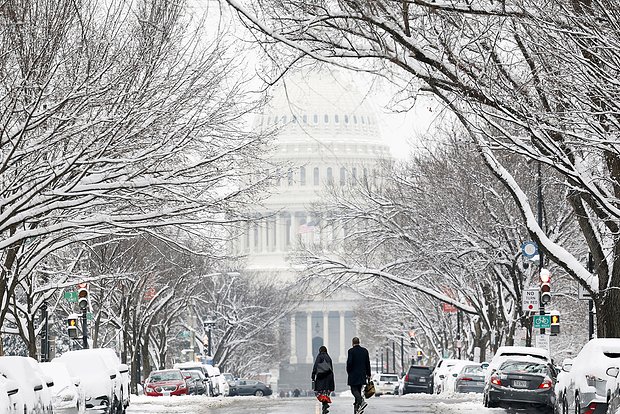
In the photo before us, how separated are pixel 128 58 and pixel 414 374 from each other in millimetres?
42208

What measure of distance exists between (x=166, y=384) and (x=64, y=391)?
88.6 ft

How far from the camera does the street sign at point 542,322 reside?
134 feet

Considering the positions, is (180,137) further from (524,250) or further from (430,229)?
(430,229)

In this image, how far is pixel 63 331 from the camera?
236ft

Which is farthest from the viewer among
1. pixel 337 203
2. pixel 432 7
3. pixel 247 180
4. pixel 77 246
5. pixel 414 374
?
pixel 414 374

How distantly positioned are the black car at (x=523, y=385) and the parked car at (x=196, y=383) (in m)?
22.9

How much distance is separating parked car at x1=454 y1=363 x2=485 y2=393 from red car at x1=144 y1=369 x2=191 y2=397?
9.13 meters

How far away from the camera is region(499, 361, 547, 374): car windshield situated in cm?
3150

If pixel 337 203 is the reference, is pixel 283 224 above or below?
above

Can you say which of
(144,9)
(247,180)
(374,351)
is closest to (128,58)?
(144,9)

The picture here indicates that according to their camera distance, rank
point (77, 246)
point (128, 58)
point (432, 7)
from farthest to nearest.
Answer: point (77, 246), point (128, 58), point (432, 7)

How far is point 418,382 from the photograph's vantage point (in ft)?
211

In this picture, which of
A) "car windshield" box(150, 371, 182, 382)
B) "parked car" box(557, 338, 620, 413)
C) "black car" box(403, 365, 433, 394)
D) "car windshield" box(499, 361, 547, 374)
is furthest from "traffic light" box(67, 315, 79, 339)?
"black car" box(403, 365, 433, 394)

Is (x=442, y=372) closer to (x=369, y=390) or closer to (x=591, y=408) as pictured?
(x=369, y=390)
